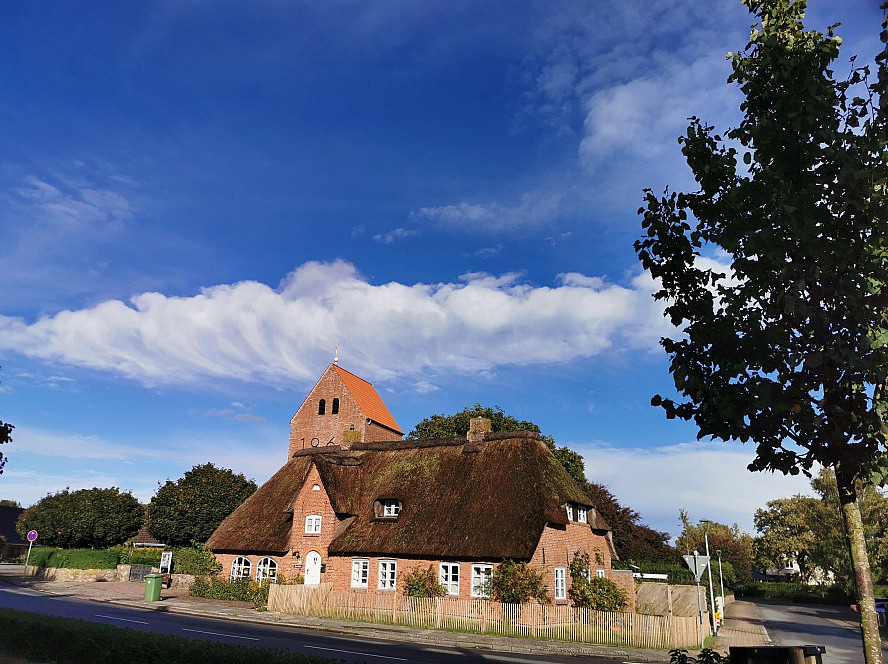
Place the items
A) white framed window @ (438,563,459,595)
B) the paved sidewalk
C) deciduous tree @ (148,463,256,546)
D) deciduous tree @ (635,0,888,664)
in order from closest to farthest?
1. deciduous tree @ (635,0,888,664)
2. the paved sidewalk
3. white framed window @ (438,563,459,595)
4. deciduous tree @ (148,463,256,546)

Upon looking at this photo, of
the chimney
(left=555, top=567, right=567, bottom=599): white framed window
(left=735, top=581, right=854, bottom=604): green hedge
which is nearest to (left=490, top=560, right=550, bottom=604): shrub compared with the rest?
(left=555, top=567, right=567, bottom=599): white framed window

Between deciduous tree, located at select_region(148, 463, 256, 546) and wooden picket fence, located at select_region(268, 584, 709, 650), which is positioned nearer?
wooden picket fence, located at select_region(268, 584, 709, 650)

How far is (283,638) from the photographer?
20359 millimetres

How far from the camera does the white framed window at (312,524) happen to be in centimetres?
3269

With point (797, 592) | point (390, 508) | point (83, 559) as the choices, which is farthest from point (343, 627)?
point (797, 592)

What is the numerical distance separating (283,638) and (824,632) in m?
27.6

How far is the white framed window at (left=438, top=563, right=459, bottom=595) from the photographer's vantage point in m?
28.0

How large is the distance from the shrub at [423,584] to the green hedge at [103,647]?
1648 cm

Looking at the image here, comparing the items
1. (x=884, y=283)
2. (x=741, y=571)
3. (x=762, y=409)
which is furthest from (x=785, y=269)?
(x=741, y=571)

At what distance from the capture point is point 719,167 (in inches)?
305

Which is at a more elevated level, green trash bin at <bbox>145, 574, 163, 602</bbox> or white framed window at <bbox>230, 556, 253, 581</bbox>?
white framed window at <bbox>230, 556, 253, 581</bbox>

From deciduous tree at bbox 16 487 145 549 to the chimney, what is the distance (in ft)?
116

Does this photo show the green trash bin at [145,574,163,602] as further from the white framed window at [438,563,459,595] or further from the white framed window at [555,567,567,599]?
the white framed window at [555,567,567,599]

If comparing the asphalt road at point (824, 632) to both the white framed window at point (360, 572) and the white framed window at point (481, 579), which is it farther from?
the white framed window at point (360, 572)
